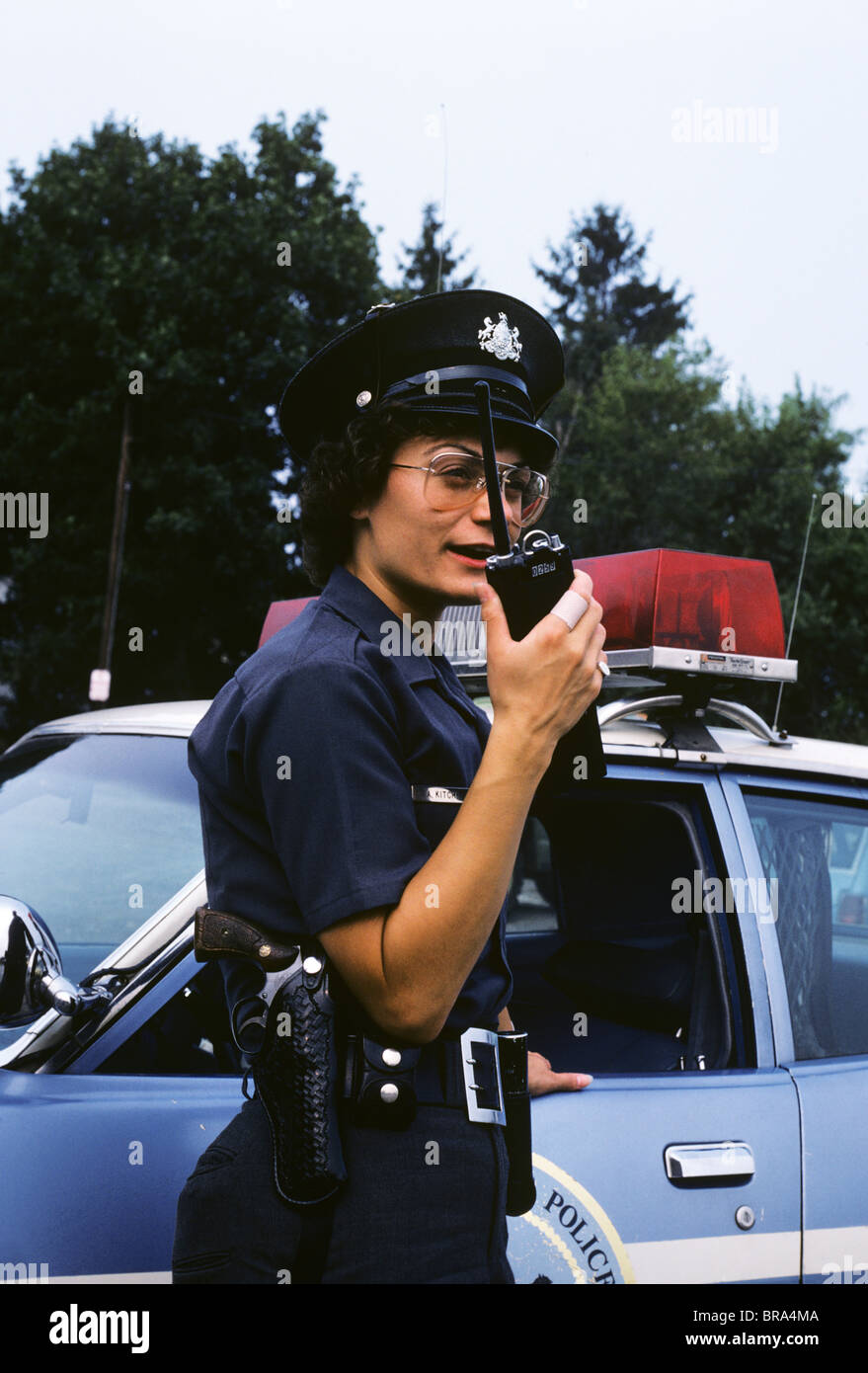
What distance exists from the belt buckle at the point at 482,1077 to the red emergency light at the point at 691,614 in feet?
3.17

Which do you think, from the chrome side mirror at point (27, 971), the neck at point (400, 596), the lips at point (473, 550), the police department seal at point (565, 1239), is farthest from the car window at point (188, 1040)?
the lips at point (473, 550)

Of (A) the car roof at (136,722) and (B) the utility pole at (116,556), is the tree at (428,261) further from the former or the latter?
(A) the car roof at (136,722)

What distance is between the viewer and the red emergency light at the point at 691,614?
2.34 m

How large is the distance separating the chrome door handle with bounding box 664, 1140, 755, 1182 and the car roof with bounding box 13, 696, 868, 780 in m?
0.71

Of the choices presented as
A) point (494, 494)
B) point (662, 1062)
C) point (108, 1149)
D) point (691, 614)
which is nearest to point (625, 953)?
point (662, 1062)

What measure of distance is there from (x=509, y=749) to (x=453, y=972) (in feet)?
0.77

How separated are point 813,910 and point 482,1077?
139cm

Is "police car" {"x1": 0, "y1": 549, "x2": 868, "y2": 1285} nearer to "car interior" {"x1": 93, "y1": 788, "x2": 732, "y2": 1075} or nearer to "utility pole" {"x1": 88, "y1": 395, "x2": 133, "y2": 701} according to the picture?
"car interior" {"x1": 93, "y1": 788, "x2": 732, "y2": 1075}

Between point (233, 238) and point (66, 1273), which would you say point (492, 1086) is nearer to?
point (66, 1273)

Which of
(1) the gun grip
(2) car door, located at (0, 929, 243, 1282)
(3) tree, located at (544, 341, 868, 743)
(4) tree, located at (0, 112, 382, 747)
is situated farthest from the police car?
(3) tree, located at (544, 341, 868, 743)

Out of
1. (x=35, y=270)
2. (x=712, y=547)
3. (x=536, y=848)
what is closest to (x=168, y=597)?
(x=35, y=270)

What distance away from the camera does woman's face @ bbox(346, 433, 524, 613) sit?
4.99 ft

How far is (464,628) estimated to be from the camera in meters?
2.55
